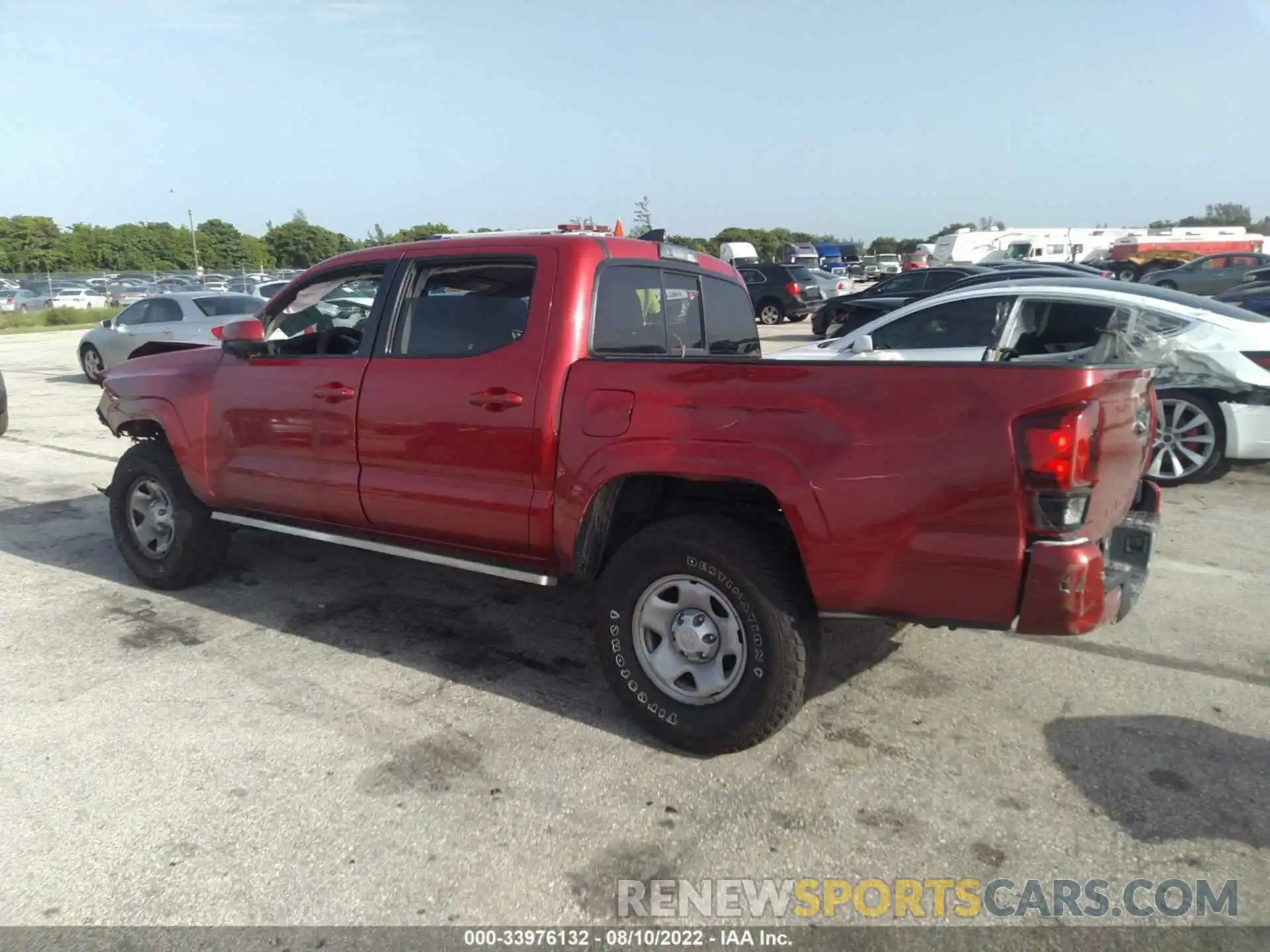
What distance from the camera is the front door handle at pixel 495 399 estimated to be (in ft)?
12.0

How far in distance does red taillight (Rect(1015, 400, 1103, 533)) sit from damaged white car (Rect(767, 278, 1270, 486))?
12.8ft

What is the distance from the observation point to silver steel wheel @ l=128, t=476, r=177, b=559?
17.0 feet

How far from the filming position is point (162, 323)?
49.5 feet

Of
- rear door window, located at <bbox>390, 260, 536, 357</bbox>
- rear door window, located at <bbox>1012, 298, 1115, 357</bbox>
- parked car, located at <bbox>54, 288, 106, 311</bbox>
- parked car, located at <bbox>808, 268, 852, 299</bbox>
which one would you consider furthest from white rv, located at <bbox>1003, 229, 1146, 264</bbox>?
rear door window, located at <bbox>390, 260, 536, 357</bbox>

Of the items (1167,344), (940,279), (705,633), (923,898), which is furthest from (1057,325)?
(940,279)

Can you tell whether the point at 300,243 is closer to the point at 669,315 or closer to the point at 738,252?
the point at 738,252

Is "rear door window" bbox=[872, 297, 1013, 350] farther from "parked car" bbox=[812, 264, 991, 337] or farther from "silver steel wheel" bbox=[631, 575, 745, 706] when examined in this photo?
"parked car" bbox=[812, 264, 991, 337]

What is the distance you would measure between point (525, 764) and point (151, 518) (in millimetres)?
3221

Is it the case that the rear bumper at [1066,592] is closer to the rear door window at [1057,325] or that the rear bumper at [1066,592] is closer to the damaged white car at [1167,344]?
the damaged white car at [1167,344]

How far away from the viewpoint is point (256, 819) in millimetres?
3004

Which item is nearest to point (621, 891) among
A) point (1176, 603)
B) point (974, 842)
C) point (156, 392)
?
point (974, 842)

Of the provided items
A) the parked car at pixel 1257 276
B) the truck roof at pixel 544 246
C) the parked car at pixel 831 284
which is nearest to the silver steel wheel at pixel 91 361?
the truck roof at pixel 544 246

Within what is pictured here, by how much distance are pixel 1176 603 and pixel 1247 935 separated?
2702mm

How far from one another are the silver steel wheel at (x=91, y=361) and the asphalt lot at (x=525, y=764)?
1282 cm
